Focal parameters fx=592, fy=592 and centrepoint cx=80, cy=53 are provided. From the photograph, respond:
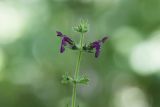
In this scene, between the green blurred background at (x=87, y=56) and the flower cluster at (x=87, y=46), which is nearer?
the flower cluster at (x=87, y=46)

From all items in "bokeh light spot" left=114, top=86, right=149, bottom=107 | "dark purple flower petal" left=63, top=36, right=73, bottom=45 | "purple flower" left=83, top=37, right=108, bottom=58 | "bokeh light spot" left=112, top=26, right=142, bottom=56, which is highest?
"bokeh light spot" left=112, top=26, right=142, bottom=56

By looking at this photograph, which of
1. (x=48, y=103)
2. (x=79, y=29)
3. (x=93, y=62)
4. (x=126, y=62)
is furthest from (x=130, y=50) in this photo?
(x=79, y=29)

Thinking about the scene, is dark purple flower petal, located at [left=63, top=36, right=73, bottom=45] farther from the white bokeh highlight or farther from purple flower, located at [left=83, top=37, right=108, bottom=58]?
the white bokeh highlight

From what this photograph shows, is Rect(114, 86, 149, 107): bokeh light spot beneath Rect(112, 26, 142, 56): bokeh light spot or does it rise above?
beneath

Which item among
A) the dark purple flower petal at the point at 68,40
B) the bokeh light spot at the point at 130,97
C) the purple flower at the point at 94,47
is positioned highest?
the dark purple flower petal at the point at 68,40

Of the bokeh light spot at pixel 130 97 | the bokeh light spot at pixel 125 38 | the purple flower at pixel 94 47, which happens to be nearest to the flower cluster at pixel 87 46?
the purple flower at pixel 94 47

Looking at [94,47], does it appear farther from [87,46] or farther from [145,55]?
[145,55]

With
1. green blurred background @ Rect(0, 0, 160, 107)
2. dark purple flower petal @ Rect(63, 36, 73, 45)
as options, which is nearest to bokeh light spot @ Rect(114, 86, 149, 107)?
green blurred background @ Rect(0, 0, 160, 107)

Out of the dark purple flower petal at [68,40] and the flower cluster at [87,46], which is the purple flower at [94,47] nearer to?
the flower cluster at [87,46]
